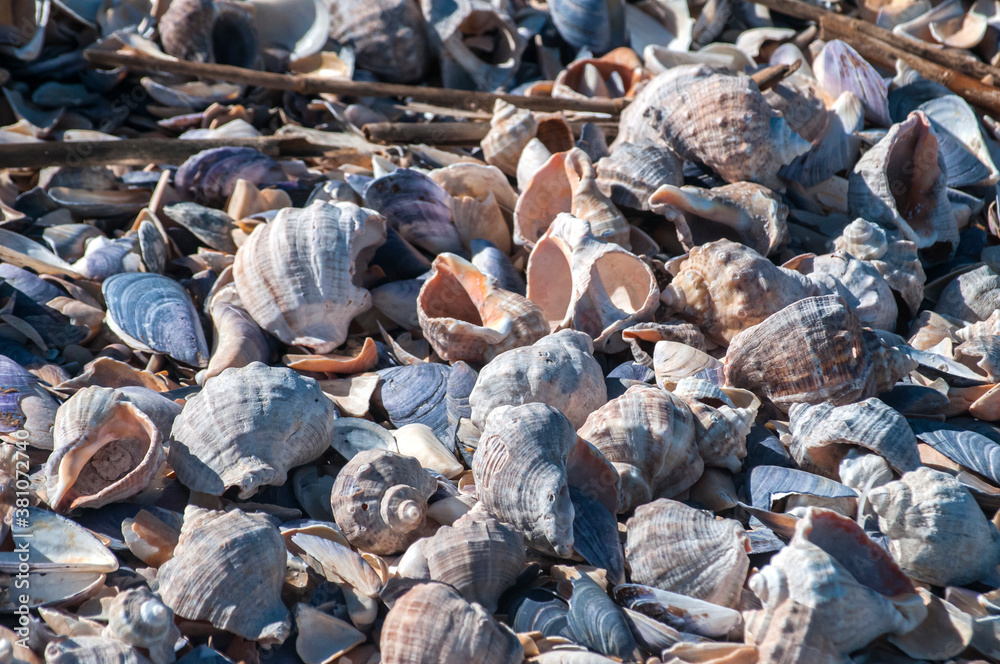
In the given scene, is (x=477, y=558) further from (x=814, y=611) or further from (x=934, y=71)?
(x=934, y=71)

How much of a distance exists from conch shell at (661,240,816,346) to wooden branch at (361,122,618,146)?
158 cm

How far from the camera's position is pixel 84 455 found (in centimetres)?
224

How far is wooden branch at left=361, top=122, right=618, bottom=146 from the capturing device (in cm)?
436

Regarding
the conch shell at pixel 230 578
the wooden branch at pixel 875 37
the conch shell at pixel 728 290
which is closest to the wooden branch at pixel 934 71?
the wooden branch at pixel 875 37

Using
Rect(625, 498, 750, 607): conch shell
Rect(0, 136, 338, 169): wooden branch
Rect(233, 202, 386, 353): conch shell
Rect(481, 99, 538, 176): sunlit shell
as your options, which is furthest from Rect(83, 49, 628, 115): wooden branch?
Rect(625, 498, 750, 607): conch shell

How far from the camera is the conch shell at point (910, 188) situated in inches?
139

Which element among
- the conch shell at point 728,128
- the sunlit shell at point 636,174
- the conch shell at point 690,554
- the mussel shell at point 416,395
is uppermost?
the conch shell at point 728,128

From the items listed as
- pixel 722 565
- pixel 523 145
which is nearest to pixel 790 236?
pixel 523 145

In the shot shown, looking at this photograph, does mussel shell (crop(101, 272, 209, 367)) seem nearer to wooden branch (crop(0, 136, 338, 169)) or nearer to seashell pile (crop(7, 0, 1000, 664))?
seashell pile (crop(7, 0, 1000, 664))

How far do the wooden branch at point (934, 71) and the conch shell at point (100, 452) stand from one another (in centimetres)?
468

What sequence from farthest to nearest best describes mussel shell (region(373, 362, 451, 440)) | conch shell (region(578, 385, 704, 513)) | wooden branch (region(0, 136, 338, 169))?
1. wooden branch (region(0, 136, 338, 169))
2. mussel shell (region(373, 362, 451, 440))
3. conch shell (region(578, 385, 704, 513))

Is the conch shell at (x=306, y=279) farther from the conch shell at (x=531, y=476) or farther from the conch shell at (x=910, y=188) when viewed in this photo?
the conch shell at (x=910, y=188)

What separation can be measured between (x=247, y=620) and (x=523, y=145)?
8.85ft

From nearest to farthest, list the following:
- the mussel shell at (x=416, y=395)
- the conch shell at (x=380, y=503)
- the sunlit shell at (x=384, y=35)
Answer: the conch shell at (x=380, y=503)
the mussel shell at (x=416, y=395)
the sunlit shell at (x=384, y=35)
